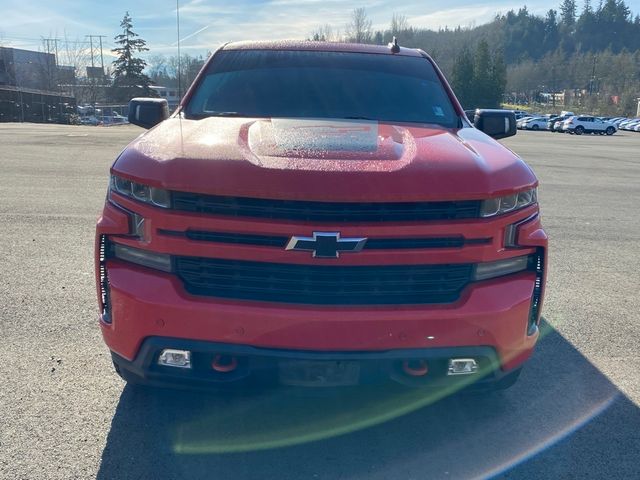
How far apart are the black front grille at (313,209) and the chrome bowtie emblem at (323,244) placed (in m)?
0.07

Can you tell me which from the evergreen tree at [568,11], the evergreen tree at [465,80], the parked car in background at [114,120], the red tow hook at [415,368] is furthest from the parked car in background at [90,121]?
the evergreen tree at [568,11]

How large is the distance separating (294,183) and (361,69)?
7.53ft

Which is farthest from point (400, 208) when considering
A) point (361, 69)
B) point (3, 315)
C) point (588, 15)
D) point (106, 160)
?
point (588, 15)

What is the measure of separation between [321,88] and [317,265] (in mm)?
2066

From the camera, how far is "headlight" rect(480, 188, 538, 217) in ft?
8.68

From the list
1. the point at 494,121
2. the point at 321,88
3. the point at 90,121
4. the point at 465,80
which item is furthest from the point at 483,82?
the point at 321,88

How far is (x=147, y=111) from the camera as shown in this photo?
4.41 m

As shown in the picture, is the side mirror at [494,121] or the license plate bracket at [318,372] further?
the side mirror at [494,121]

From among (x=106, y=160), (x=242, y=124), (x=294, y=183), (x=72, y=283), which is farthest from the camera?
(x=106, y=160)

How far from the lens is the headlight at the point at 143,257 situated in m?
2.61

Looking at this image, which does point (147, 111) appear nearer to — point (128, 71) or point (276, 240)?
point (276, 240)

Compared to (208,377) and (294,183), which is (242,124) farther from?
(208,377)

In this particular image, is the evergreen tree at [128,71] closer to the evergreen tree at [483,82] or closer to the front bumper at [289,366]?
the evergreen tree at [483,82]

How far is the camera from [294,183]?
247 centimetres
